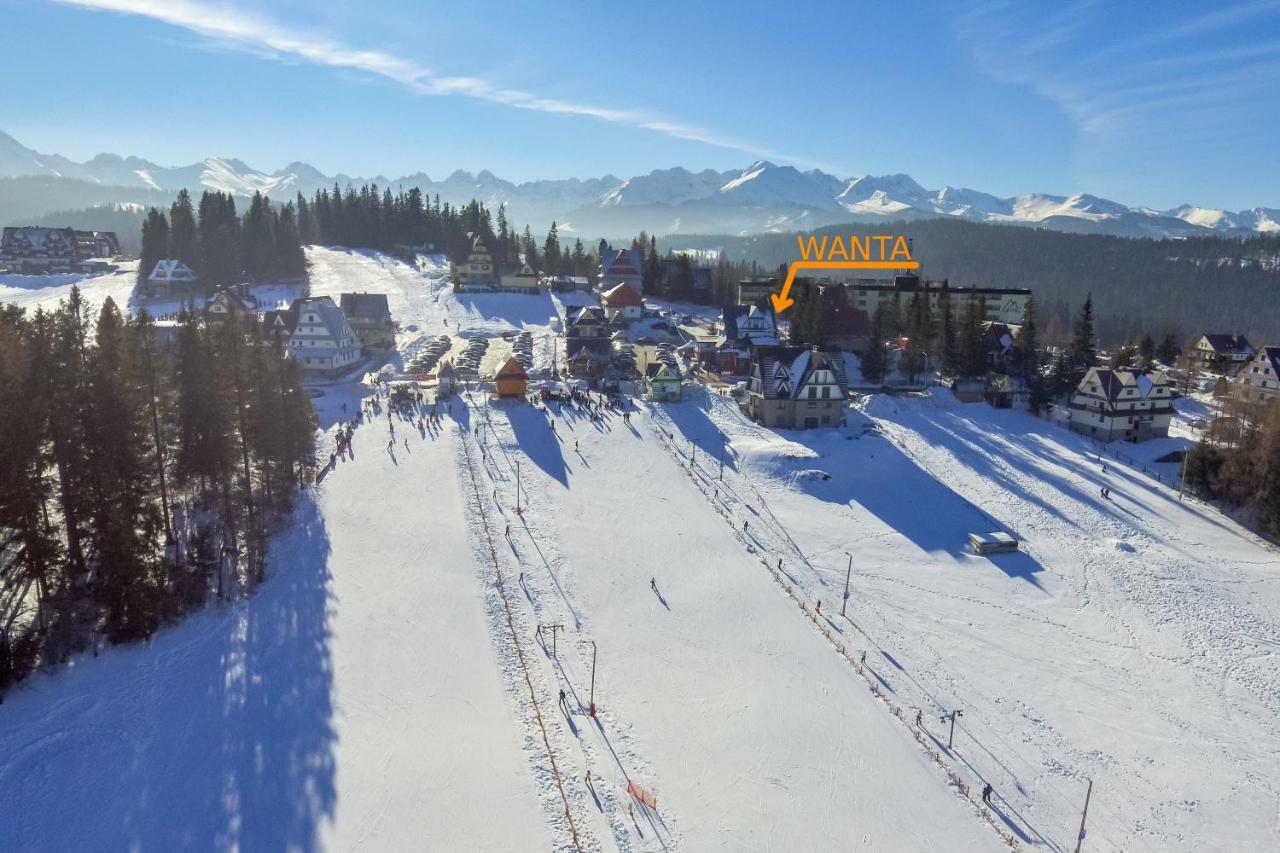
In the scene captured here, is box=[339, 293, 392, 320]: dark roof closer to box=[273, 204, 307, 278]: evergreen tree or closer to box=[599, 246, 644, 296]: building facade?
box=[273, 204, 307, 278]: evergreen tree

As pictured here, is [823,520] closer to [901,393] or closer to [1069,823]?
[1069,823]

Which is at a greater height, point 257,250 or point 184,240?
point 184,240

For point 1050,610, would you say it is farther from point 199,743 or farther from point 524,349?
point 524,349

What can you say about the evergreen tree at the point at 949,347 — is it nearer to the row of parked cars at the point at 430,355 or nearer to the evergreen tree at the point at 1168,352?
the evergreen tree at the point at 1168,352

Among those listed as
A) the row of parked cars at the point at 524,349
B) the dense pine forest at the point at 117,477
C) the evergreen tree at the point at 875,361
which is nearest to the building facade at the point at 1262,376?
the evergreen tree at the point at 875,361

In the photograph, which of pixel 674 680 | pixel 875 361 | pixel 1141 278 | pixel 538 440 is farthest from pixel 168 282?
pixel 1141 278

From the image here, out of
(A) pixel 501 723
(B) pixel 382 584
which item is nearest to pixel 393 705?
(A) pixel 501 723

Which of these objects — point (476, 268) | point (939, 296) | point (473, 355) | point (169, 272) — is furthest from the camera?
point (476, 268)
